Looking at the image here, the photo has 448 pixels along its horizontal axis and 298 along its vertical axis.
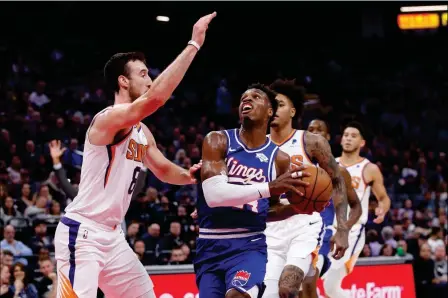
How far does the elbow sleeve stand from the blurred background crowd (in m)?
3.51

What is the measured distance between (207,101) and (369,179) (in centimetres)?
1186

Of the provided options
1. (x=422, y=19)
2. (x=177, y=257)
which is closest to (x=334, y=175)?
(x=177, y=257)

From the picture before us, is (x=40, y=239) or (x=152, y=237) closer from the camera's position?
(x=40, y=239)

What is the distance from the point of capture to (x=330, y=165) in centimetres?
764

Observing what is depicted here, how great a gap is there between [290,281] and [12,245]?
6.03m

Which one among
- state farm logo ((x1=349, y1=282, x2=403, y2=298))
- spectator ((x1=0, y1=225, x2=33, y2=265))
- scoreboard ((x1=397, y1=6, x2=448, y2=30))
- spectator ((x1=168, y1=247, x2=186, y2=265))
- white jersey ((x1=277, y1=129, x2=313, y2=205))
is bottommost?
state farm logo ((x1=349, y1=282, x2=403, y2=298))

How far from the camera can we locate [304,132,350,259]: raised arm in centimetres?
757

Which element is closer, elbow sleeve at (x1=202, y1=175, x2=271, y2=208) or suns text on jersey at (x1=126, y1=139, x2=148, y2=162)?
elbow sleeve at (x1=202, y1=175, x2=271, y2=208)

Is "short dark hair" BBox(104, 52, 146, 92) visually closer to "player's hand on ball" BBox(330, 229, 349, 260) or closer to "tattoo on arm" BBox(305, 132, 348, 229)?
"tattoo on arm" BBox(305, 132, 348, 229)

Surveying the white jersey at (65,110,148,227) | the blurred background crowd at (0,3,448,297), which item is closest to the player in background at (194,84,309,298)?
the white jersey at (65,110,148,227)

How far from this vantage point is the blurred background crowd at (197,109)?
43.3 ft

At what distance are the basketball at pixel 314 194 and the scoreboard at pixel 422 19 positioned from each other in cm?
1968

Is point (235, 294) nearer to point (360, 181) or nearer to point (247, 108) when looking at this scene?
point (247, 108)

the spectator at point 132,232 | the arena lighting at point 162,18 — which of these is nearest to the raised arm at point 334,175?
the spectator at point 132,232
